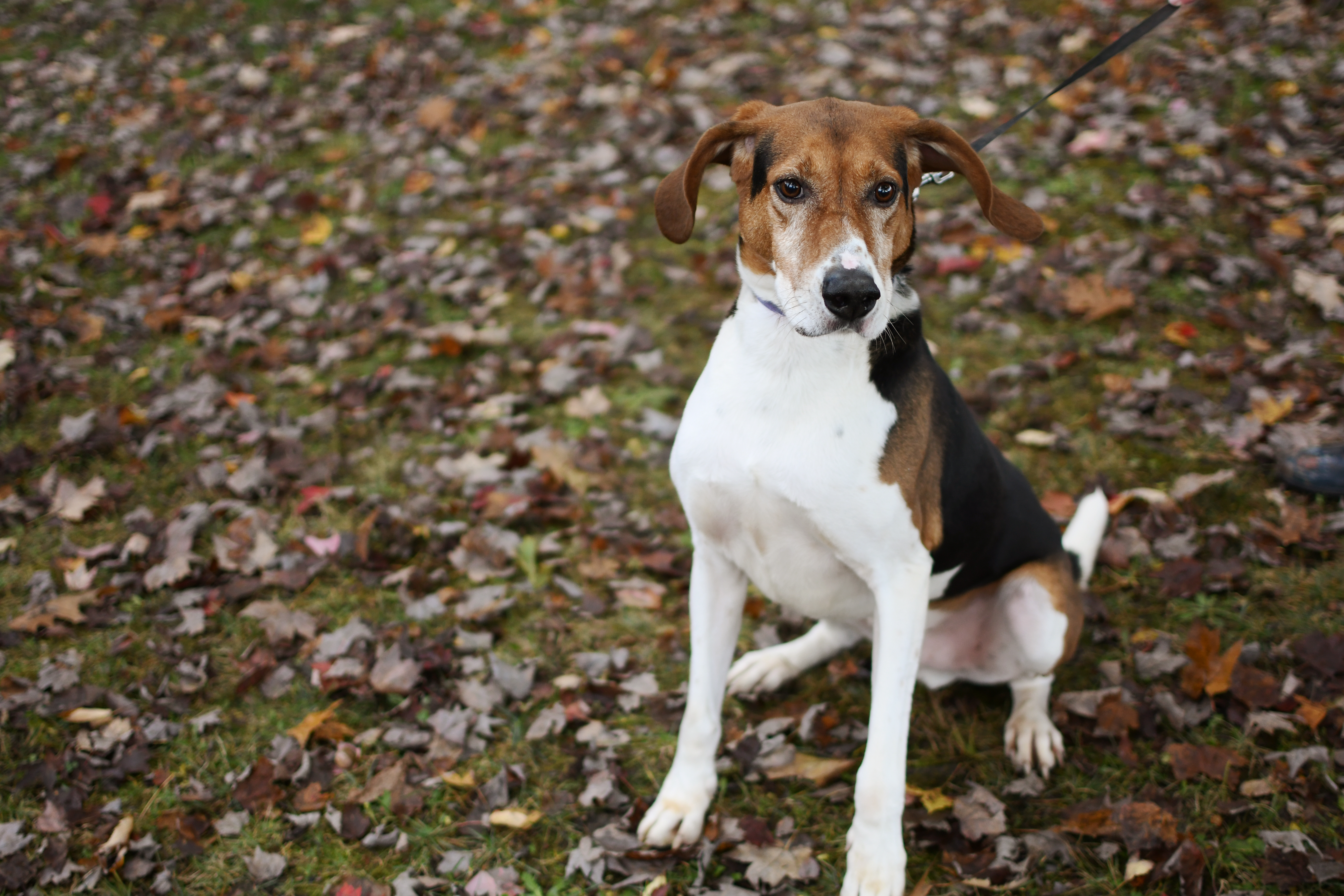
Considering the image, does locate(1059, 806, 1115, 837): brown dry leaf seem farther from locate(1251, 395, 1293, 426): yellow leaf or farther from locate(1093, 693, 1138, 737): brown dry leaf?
locate(1251, 395, 1293, 426): yellow leaf

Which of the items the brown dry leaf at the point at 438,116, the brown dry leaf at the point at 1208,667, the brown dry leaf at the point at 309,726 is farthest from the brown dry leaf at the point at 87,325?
the brown dry leaf at the point at 1208,667

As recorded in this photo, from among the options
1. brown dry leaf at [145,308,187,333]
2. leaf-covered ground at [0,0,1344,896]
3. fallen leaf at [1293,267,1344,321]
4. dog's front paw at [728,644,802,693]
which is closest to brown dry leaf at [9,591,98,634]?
leaf-covered ground at [0,0,1344,896]

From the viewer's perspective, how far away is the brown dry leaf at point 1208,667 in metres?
3.48

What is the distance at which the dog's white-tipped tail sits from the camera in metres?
3.79

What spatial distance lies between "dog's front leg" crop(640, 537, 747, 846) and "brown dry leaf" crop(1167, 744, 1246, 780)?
1.62 m

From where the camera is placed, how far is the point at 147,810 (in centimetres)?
333

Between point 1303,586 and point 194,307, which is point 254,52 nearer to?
point 194,307

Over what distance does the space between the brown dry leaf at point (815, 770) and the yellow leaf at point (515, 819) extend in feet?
2.84

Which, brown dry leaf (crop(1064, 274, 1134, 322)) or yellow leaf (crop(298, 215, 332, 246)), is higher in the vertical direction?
yellow leaf (crop(298, 215, 332, 246))

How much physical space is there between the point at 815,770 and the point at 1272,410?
3.07 metres

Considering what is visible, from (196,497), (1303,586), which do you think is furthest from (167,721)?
(1303,586)

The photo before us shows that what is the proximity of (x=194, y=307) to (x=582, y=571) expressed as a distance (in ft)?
12.7

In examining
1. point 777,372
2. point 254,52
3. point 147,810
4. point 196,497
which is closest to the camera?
point 777,372

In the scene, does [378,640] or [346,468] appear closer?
[378,640]
